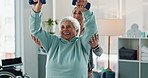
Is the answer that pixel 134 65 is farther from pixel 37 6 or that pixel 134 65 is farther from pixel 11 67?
pixel 37 6

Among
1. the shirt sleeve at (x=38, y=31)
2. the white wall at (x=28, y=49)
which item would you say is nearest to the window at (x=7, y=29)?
the white wall at (x=28, y=49)

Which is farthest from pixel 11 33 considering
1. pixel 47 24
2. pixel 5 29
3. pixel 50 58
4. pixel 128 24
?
pixel 50 58

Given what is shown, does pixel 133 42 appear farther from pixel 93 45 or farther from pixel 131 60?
pixel 93 45

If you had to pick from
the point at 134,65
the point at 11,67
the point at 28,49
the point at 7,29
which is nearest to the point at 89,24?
the point at 11,67

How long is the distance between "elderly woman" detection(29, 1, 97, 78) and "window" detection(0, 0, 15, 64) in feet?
7.59

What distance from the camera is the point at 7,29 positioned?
3.59 meters

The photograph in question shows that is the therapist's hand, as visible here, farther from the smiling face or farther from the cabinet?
the cabinet

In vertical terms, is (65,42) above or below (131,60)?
above

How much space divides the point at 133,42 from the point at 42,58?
1.57 metres

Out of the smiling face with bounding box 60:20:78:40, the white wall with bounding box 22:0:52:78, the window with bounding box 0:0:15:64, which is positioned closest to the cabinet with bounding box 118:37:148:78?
the white wall with bounding box 22:0:52:78

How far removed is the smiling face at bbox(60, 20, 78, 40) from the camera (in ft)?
4.42

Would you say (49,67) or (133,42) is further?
(133,42)

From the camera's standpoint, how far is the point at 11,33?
3.66 meters

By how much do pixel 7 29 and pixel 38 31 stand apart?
96.1 inches
